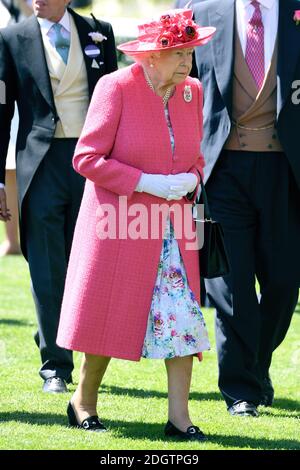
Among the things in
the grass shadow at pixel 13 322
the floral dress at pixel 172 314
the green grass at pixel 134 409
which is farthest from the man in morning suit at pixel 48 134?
the grass shadow at pixel 13 322

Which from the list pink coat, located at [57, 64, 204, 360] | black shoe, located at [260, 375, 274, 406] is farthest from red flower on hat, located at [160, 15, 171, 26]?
black shoe, located at [260, 375, 274, 406]

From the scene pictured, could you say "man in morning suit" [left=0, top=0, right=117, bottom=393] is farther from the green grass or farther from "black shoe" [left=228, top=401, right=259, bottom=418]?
"black shoe" [left=228, top=401, right=259, bottom=418]

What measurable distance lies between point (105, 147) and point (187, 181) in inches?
16.7

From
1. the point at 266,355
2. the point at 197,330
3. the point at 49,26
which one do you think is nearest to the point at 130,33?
the point at 49,26

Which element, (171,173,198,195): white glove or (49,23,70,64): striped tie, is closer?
(171,173,198,195): white glove

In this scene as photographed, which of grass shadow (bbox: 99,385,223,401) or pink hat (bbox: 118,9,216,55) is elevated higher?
pink hat (bbox: 118,9,216,55)

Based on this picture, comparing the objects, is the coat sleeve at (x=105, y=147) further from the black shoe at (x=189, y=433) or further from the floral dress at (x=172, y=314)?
the black shoe at (x=189, y=433)

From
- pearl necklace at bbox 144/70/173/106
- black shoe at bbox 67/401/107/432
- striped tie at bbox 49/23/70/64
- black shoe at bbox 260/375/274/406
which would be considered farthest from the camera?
striped tie at bbox 49/23/70/64

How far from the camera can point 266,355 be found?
7844 mm

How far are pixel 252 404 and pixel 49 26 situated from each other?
8.48 feet

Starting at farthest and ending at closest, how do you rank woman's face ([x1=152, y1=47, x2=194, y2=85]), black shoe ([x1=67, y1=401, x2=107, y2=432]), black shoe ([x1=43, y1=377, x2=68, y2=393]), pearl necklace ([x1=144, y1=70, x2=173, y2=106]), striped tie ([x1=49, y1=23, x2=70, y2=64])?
striped tie ([x1=49, y1=23, x2=70, y2=64]) → black shoe ([x1=43, y1=377, x2=68, y2=393]) → black shoe ([x1=67, y1=401, x2=107, y2=432]) → pearl necklace ([x1=144, y1=70, x2=173, y2=106]) → woman's face ([x1=152, y1=47, x2=194, y2=85])

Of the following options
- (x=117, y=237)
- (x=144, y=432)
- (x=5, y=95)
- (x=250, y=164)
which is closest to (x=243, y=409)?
(x=144, y=432)

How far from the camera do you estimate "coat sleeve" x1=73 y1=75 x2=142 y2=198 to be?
256 inches

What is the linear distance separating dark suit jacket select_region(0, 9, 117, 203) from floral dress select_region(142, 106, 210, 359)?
1.55 meters
